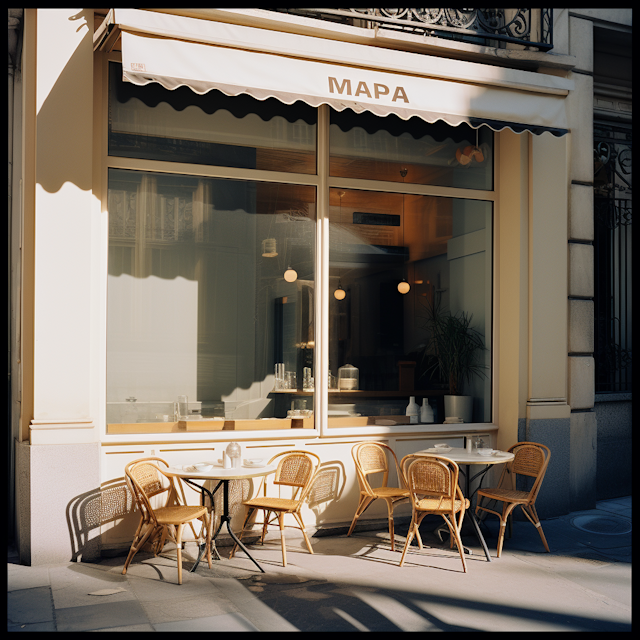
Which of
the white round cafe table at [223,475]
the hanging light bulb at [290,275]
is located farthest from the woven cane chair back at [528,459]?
the hanging light bulb at [290,275]

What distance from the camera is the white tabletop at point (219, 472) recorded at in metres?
5.36

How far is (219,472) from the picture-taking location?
549cm

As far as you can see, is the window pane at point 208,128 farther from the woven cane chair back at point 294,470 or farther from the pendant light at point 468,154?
the woven cane chair back at point 294,470

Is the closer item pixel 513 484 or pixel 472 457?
pixel 472 457

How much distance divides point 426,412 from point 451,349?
30.5 inches

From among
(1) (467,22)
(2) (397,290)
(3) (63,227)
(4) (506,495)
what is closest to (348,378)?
(2) (397,290)

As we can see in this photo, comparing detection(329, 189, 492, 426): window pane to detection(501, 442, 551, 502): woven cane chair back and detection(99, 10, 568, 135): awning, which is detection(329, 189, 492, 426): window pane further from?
detection(99, 10, 568, 135): awning

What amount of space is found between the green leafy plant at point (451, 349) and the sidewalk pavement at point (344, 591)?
6.42ft

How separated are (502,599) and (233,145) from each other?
474 centimetres

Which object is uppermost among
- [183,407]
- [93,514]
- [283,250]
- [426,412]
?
[283,250]

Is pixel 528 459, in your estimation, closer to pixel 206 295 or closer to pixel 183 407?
pixel 183 407

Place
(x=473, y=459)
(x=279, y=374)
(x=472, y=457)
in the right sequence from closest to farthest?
(x=473, y=459)
(x=472, y=457)
(x=279, y=374)

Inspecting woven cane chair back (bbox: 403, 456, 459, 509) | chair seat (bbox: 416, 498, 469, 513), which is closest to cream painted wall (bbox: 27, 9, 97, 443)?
woven cane chair back (bbox: 403, 456, 459, 509)
